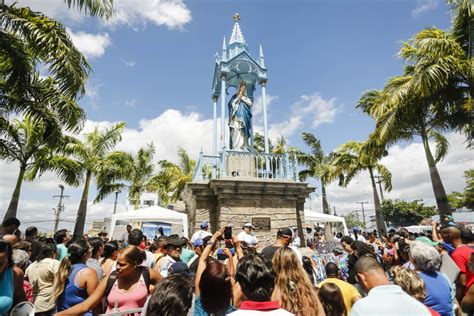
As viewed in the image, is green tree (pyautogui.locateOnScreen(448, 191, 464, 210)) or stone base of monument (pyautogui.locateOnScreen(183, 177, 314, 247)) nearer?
stone base of monument (pyautogui.locateOnScreen(183, 177, 314, 247))

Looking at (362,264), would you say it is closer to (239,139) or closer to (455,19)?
(239,139)

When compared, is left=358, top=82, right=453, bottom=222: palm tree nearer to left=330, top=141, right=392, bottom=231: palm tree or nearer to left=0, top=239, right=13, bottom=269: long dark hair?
left=330, top=141, right=392, bottom=231: palm tree

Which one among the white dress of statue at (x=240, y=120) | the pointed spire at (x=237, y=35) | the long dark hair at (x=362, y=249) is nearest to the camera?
the long dark hair at (x=362, y=249)

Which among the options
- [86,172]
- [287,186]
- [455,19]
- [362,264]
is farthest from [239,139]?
[86,172]

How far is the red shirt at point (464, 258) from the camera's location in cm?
302

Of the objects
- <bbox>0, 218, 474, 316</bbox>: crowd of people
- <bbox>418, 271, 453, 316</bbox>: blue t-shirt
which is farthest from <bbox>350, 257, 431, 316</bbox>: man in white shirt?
<bbox>418, 271, 453, 316</bbox>: blue t-shirt

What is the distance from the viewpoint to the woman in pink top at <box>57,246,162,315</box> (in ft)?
8.30

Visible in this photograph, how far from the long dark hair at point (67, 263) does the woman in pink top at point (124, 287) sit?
21.4 inches

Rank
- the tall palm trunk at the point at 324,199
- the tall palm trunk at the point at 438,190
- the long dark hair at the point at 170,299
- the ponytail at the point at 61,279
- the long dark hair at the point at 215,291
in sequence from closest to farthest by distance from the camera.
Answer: the long dark hair at the point at 170,299 < the long dark hair at the point at 215,291 < the ponytail at the point at 61,279 < the tall palm trunk at the point at 438,190 < the tall palm trunk at the point at 324,199

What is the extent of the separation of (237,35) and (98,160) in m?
11.9

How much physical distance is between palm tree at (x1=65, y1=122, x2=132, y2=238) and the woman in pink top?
1540 centimetres

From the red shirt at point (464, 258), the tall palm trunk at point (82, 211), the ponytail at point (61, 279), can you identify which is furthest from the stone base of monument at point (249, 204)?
the tall palm trunk at point (82, 211)

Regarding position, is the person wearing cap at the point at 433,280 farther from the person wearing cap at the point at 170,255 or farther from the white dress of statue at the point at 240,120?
the white dress of statue at the point at 240,120

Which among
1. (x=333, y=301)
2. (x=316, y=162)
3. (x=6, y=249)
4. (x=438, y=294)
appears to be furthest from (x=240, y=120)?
(x=316, y=162)
